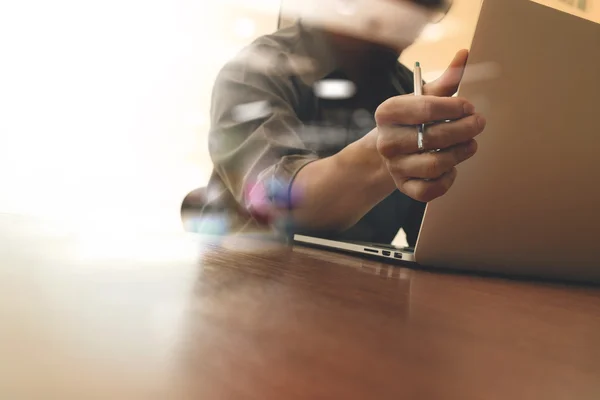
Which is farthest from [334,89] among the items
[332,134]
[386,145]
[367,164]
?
[386,145]

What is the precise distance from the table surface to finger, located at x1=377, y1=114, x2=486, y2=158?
16cm

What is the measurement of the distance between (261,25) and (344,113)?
27.7 inches

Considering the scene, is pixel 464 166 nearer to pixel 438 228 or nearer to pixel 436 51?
pixel 438 228

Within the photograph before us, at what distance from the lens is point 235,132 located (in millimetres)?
871

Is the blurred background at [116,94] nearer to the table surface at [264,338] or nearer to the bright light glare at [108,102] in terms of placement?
the bright light glare at [108,102]

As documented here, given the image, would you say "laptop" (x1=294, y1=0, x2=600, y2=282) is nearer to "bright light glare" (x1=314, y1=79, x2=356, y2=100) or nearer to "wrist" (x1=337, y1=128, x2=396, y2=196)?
"wrist" (x1=337, y1=128, x2=396, y2=196)

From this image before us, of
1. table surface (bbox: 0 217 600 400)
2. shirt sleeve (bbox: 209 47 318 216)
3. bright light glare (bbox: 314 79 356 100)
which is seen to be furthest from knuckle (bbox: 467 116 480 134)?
bright light glare (bbox: 314 79 356 100)

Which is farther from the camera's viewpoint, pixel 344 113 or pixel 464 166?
pixel 344 113

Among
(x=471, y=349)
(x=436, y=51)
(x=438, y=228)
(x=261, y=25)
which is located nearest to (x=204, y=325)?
(x=471, y=349)

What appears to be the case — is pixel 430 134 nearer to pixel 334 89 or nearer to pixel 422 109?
pixel 422 109

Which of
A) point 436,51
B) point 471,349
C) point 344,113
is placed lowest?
point 471,349

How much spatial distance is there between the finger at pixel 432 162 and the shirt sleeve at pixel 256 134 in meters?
0.28

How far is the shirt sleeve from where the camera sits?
2.56 feet

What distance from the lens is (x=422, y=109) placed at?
0.45 metres
